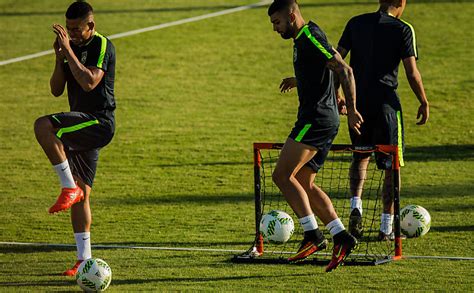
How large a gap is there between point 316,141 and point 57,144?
2.42 metres

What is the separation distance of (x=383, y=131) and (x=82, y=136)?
11.5 feet

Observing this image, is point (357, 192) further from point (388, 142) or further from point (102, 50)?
point (102, 50)

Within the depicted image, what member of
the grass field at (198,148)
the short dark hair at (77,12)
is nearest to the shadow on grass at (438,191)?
the grass field at (198,148)

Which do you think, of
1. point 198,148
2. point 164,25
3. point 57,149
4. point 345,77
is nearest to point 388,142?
point 345,77

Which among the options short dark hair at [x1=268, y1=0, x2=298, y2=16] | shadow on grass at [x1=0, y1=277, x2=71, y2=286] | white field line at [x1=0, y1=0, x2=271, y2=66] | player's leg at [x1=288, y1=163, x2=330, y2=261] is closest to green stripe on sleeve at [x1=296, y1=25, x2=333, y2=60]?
short dark hair at [x1=268, y1=0, x2=298, y2=16]

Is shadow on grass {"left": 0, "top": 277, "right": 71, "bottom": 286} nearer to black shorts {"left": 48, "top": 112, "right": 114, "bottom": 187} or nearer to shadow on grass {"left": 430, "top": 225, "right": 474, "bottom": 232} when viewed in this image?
black shorts {"left": 48, "top": 112, "right": 114, "bottom": 187}

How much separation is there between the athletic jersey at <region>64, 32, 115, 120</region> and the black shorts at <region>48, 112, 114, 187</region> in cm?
11

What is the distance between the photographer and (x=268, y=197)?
15094 mm

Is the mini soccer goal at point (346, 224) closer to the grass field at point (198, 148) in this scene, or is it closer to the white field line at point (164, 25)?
the grass field at point (198, 148)

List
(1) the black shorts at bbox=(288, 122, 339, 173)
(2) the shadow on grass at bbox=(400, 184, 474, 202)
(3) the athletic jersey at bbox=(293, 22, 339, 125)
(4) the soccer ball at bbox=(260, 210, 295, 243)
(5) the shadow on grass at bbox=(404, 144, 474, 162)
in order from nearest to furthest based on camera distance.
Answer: (3) the athletic jersey at bbox=(293, 22, 339, 125) < (1) the black shorts at bbox=(288, 122, 339, 173) < (4) the soccer ball at bbox=(260, 210, 295, 243) < (2) the shadow on grass at bbox=(400, 184, 474, 202) < (5) the shadow on grass at bbox=(404, 144, 474, 162)

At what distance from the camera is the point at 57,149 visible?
10.4 m

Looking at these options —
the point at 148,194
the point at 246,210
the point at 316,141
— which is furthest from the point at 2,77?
the point at 316,141

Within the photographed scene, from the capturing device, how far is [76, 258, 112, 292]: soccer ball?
32.6 feet

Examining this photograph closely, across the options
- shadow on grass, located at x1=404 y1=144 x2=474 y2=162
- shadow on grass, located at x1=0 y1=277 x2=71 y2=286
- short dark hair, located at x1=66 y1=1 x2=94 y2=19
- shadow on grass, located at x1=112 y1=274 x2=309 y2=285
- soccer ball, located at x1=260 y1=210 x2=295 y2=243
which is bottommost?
shadow on grass, located at x1=404 y1=144 x2=474 y2=162
